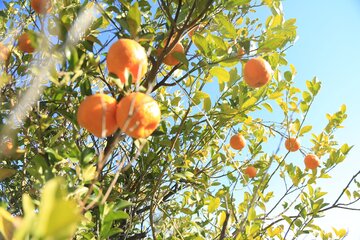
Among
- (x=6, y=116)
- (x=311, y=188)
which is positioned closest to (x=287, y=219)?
(x=311, y=188)

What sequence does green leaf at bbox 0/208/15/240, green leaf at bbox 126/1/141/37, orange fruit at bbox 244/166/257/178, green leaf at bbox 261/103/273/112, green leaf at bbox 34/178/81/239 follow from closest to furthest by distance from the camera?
green leaf at bbox 34/178/81/239
green leaf at bbox 0/208/15/240
green leaf at bbox 126/1/141/37
green leaf at bbox 261/103/273/112
orange fruit at bbox 244/166/257/178

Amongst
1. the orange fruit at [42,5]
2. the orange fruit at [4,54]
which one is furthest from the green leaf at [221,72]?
the orange fruit at [4,54]

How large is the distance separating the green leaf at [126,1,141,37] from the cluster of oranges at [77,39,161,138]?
18cm

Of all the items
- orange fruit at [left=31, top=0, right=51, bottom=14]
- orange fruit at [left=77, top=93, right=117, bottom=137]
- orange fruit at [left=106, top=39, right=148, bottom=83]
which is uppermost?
orange fruit at [left=31, top=0, right=51, bottom=14]

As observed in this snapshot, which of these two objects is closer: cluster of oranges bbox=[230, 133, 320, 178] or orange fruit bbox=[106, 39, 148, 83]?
orange fruit bbox=[106, 39, 148, 83]

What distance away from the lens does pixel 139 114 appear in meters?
0.90

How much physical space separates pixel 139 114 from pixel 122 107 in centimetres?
5

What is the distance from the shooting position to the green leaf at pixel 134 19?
114 cm

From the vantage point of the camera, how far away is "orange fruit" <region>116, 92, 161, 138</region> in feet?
2.85

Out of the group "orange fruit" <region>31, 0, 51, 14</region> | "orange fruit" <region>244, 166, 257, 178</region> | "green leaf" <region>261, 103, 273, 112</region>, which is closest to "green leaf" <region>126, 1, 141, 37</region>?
"orange fruit" <region>31, 0, 51, 14</region>

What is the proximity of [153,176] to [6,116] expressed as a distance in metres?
0.82

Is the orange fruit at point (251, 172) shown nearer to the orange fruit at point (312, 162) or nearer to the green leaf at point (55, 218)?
the orange fruit at point (312, 162)

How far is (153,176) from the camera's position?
1812 mm

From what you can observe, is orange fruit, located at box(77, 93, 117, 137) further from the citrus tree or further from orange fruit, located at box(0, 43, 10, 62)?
orange fruit, located at box(0, 43, 10, 62)
